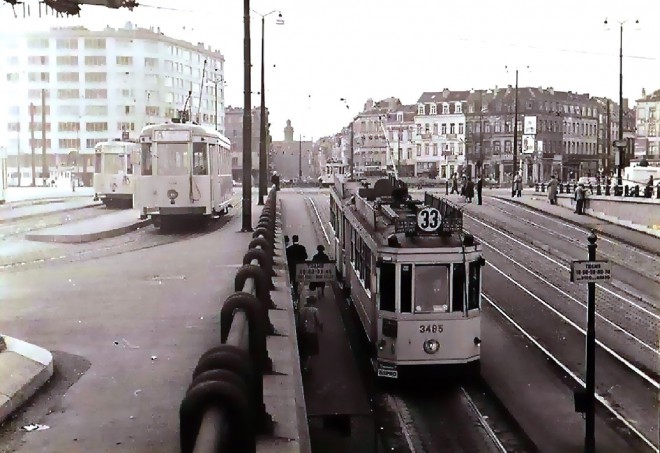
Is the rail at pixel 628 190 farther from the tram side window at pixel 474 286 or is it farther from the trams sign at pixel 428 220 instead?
the trams sign at pixel 428 220

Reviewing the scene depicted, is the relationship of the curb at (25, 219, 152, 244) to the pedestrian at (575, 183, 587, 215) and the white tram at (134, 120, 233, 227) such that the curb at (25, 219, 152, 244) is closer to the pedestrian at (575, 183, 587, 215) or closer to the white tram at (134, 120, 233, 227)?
the white tram at (134, 120, 233, 227)

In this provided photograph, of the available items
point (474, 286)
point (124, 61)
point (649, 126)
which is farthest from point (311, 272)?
point (649, 126)

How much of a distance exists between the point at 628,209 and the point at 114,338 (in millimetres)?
28400

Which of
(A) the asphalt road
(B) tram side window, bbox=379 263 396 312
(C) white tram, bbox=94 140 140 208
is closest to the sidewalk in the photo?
(B) tram side window, bbox=379 263 396 312

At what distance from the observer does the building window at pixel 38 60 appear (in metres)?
19.8

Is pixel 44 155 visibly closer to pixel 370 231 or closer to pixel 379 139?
pixel 370 231

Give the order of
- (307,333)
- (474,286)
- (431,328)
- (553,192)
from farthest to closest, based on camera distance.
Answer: (553,192), (307,333), (474,286), (431,328)

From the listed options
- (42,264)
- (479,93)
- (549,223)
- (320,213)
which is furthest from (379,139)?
(42,264)

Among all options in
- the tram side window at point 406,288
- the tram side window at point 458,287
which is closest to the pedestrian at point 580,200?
the tram side window at point 458,287

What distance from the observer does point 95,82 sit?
24.4 m

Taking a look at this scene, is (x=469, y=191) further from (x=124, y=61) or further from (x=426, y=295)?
(x=426, y=295)

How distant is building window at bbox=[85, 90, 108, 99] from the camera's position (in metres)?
24.6

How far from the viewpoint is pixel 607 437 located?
1071 centimetres

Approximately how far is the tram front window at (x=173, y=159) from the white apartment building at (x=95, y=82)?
2512 millimetres
